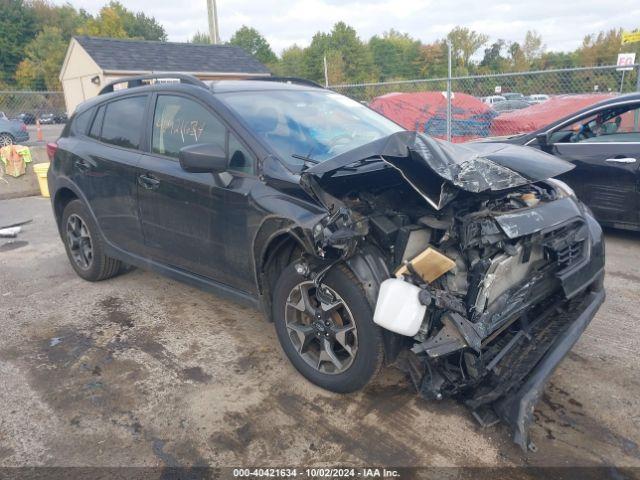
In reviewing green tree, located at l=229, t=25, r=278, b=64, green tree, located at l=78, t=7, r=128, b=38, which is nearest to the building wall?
green tree, located at l=78, t=7, r=128, b=38

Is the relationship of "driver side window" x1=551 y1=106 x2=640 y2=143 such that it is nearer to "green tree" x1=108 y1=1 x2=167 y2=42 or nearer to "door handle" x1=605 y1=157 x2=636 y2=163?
"door handle" x1=605 y1=157 x2=636 y2=163

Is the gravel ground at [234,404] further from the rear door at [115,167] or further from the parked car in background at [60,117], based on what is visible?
the parked car in background at [60,117]

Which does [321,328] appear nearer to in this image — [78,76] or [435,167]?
[435,167]

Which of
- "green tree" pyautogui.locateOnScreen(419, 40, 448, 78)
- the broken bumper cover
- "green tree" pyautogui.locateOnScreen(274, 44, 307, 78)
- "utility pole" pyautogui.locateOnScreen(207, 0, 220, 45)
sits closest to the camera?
the broken bumper cover

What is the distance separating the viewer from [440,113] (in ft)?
35.7

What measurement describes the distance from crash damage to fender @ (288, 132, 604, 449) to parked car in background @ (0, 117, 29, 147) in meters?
18.7

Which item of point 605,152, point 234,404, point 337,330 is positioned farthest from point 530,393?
point 605,152

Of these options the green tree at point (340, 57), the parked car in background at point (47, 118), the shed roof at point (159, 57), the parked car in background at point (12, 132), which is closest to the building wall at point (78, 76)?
the shed roof at point (159, 57)

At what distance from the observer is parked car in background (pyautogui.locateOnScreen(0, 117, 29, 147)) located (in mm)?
17703

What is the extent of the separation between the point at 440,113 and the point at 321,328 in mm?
9025

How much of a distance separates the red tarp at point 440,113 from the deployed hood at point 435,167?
23.9ft

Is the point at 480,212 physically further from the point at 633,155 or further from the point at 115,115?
the point at 633,155

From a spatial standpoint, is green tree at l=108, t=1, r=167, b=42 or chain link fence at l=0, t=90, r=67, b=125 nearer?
chain link fence at l=0, t=90, r=67, b=125

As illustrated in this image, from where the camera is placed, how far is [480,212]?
8.79 feet
